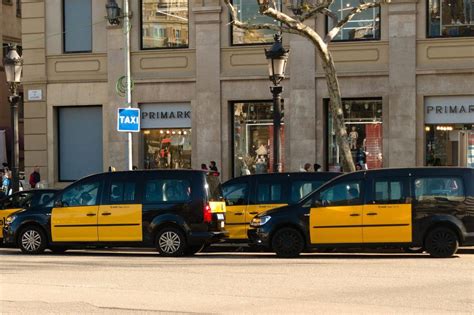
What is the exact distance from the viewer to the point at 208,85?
29.0m

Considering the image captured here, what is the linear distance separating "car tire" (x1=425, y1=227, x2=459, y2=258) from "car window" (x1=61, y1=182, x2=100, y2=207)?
6.75m

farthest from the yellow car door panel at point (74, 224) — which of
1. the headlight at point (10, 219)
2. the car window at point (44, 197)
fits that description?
the car window at point (44, 197)

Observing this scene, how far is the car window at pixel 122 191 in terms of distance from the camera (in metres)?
17.6

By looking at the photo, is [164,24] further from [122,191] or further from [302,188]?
[302,188]

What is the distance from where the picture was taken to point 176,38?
29562 millimetres

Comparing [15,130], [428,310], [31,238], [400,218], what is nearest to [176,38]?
[15,130]

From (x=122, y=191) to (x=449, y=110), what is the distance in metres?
13.2

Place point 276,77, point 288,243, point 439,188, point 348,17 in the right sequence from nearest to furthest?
point 439,188
point 288,243
point 348,17
point 276,77

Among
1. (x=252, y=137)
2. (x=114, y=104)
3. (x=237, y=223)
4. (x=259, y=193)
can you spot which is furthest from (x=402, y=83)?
(x=237, y=223)

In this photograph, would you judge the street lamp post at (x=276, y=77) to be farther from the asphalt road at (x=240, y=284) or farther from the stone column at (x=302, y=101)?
the stone column at (x=302, y=101)

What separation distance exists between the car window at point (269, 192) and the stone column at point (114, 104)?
12224 millimetres

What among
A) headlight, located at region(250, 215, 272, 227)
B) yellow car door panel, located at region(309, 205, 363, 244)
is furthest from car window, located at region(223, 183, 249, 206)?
yellow car door panel, located at region(309, 205, 363, 244)

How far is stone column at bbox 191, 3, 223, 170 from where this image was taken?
28891mm

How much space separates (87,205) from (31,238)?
1.59m
